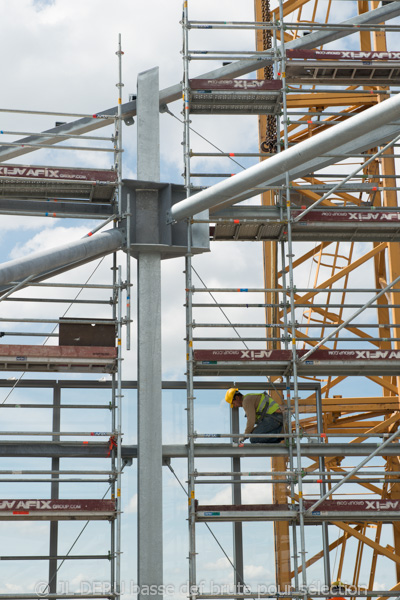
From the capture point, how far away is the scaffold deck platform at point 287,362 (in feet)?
46.2

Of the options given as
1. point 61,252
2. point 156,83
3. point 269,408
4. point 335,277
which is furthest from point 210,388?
point 335,277

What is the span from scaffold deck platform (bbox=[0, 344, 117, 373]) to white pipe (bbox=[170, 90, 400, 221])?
2246 mm

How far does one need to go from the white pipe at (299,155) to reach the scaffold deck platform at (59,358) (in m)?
2.25

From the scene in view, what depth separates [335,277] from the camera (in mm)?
21656

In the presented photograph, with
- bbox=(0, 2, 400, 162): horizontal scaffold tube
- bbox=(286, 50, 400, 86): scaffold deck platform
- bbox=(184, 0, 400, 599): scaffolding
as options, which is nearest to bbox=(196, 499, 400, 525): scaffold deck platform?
bbox=(184, 0, 400, 599): scaffolding

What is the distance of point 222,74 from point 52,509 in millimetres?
7530

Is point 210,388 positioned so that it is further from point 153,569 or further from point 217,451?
point 153,569

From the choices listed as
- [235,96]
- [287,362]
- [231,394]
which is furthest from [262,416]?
[235,96]

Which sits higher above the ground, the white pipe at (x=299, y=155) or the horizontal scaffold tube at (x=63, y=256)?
the white pipe at (x=299, y=155)

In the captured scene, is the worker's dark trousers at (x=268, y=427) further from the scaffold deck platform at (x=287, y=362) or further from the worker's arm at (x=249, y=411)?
the scaffold deck platform at (x=287, y=362)

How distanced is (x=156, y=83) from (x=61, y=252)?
3.55 m

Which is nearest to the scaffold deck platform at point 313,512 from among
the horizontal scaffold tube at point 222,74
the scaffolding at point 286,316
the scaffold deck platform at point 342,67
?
the scaffolding at point 286,316

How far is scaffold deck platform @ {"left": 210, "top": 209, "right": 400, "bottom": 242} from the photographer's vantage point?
1491 centimetres

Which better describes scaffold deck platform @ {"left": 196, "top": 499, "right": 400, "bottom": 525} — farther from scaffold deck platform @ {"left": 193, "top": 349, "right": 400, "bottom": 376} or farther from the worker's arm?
scaffold deck platform @ {"left": 193, "top": 349, "right": 400, "bottom": 376}
